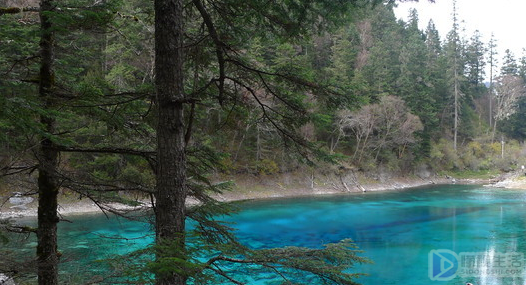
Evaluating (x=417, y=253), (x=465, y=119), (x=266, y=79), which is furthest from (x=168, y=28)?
(x=465, y=119)

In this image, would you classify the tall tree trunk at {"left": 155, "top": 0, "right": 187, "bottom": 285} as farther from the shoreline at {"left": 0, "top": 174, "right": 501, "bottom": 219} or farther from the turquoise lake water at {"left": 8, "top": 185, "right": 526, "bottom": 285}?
the shoreline at {"left": 0, "top": 174, "right": 501, "bottom": 219}

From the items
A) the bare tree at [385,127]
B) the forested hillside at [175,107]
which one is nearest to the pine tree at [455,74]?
the bare tree at [385,127]

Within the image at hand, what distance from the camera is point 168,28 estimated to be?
3053 mm

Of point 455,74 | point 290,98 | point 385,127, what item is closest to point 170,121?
point 290,98

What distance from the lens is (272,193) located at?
25.8 metres

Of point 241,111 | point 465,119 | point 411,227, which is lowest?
point 411,227

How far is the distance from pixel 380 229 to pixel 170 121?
15.1 meters

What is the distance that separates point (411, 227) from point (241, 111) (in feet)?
49.1

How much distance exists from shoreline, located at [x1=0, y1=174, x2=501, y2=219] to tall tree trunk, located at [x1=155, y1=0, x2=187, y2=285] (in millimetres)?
11777

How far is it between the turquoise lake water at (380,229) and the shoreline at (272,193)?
126 cm

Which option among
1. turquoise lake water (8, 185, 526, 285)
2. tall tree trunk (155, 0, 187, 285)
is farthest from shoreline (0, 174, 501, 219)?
tall tree trunk (155, 0, 187, 285)

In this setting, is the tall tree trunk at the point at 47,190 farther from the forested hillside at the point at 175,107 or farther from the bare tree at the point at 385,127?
the bare tree at the point at 385,127

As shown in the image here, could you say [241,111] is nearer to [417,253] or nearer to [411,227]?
[417,253]

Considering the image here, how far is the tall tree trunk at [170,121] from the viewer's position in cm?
298
